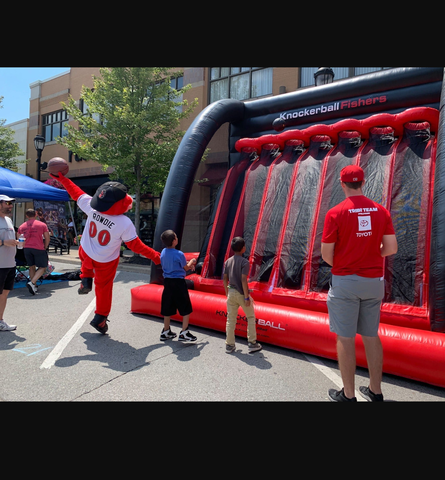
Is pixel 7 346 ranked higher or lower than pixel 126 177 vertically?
lower

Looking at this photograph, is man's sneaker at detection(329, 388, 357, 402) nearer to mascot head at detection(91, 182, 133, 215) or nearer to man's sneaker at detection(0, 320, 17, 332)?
mascot head at detection(91, 182, 133, 215)

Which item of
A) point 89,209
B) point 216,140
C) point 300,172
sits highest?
point 216,140

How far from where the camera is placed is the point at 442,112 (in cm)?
382

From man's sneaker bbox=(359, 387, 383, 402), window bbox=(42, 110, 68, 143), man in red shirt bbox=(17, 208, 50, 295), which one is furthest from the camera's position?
window bbox=(42, 110, 68, 143)

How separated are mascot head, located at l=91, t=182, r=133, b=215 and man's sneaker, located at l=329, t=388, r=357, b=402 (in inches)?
123

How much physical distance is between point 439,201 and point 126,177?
10.0 m

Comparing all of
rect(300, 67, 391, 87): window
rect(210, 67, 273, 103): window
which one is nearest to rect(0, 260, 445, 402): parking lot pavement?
rect(300, 67, 391, 87): window

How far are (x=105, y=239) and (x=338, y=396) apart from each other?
3.11m

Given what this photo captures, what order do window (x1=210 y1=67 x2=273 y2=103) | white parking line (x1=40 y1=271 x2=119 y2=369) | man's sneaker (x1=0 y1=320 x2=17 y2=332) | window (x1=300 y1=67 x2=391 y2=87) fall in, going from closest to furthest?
1. white parking line (x1=40 y1=271 x2=119 y2=369)
2. man's sneaker (x1=0 y1=320 x2=17 y2=332)
3. window (x1=300 y1=67 x2=391 y2=87)
4. window (x1=210 y1=67 x2=273 y2=103)

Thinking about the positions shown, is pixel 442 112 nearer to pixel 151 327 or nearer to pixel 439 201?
pixel 439 201

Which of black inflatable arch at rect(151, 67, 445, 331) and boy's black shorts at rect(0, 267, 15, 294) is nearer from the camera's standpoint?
boy's black shorts at rect(0, 267, 15, 294)

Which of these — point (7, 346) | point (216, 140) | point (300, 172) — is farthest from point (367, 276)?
point (216, 140)

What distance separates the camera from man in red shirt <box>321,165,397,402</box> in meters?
2.52

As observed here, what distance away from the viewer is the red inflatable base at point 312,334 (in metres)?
3.03
